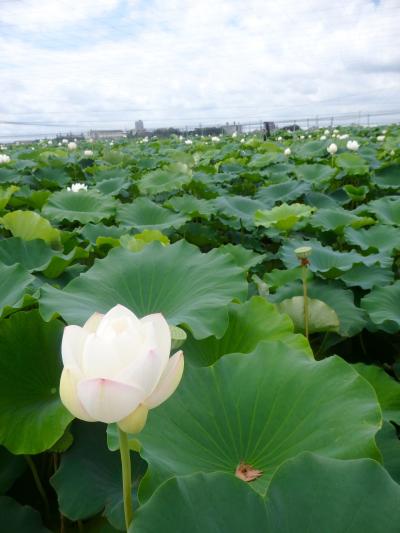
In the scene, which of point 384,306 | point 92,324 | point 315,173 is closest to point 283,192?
point 315,173

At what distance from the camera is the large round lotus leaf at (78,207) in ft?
7.78

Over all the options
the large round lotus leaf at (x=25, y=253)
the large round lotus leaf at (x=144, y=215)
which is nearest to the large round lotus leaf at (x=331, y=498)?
the large round lotus leaf at (x=25, y=253)

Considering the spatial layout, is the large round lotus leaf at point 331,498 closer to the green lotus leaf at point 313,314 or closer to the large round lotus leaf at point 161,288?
the large round lotus leaf at point 161,288

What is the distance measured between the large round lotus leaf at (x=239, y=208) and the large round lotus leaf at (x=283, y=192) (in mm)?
243

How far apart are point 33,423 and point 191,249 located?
0.61 metres

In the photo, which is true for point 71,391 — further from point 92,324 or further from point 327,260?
point 327,260

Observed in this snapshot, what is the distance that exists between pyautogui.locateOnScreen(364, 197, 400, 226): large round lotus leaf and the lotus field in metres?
0.29

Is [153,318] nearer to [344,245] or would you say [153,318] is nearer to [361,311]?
[361,311]

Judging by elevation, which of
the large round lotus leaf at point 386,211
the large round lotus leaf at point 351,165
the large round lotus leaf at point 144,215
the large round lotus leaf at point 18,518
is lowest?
the large round lotus leaf at point 351,165

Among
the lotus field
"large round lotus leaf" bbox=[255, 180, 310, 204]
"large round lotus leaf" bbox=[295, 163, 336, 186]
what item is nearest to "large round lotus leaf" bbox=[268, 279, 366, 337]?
the lotus field

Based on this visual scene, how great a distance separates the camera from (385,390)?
1093mm

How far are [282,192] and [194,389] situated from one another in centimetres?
248

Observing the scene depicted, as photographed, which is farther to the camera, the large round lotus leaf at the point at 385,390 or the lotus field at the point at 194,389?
the large round lotus leaf at the point at 385,390

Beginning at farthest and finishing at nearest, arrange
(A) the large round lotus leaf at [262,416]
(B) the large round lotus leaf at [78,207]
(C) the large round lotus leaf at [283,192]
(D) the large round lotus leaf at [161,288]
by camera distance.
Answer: (C) the large round lotus leaf at [283,192], (B) the large round lotus leaf at [78,207], (D) the large round lotus leaf at [161,288], (A) the large round lotus leaf at [262,416]
